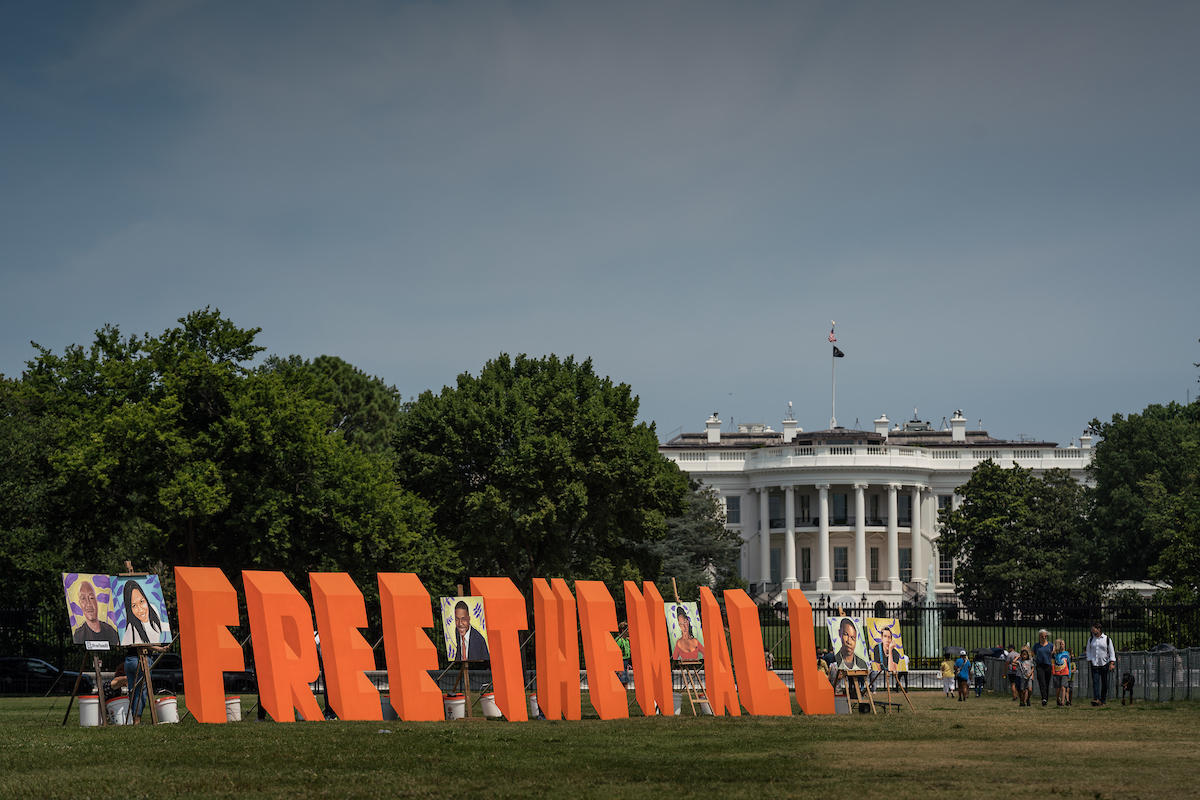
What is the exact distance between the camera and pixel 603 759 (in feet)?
52.5

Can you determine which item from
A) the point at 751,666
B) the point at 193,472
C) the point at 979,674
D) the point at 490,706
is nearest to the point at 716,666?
the point at 751,666

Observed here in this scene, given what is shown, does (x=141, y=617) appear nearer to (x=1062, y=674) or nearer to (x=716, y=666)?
(x=716, y=666)

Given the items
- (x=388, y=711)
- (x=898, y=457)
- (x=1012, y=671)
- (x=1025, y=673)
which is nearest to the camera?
(x=388, y=711)

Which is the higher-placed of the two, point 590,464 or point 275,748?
point 590,464

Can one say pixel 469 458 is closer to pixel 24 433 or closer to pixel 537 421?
pixel 537 421

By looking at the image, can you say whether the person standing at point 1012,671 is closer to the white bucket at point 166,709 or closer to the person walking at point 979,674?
the person walking at point 979,674

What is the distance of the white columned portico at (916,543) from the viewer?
10019 cm

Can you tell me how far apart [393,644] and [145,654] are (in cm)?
388

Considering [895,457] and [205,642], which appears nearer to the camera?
[205,642]

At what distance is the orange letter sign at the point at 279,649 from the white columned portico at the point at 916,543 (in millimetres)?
82615

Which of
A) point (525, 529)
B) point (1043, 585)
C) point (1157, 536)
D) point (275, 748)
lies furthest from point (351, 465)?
point (1043, 585)

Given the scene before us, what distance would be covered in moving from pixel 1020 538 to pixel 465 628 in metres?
57.1

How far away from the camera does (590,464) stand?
46.9m

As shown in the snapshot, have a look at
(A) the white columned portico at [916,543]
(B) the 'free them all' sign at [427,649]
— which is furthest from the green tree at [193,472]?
(A) the white columned portico at [916,543]
